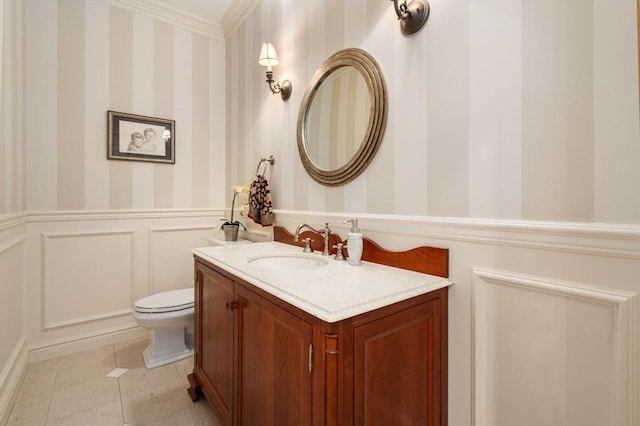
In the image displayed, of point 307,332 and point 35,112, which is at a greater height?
point 35,112

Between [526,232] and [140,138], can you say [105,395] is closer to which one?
[140,138]

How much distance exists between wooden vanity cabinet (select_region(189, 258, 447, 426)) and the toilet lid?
0.86 m

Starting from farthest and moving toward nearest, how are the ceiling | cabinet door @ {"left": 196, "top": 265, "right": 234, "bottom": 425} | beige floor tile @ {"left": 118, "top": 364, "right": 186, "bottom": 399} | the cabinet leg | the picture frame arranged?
the ceiling
the picture frame
beige floor tile @ {"left": 118, "top": 364, "right": 186, "bottom": 399}
the cabinet leg
cabinet door @ {"left": 196, "top": 265, "right": 234, "bottom": 425}

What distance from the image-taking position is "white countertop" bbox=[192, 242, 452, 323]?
0.81 m

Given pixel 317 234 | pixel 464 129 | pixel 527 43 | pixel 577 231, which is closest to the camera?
pixel 577 231

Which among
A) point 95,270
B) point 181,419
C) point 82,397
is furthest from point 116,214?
point 181,419

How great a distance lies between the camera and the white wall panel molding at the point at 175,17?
2430 mm

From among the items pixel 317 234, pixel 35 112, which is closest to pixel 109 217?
pixel 35 112

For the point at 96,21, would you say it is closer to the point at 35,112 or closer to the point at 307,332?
the point at 35,112

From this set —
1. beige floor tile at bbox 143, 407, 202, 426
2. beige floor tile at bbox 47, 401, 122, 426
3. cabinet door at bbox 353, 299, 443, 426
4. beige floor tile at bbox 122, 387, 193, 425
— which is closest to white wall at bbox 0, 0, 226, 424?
beige floor tile at bbox 47, 401, 122, 426

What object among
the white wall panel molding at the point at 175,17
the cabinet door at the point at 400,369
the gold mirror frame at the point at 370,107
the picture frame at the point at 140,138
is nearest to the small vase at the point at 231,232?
the picture frame at the point at 140,138

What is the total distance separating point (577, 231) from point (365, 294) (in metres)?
0.60

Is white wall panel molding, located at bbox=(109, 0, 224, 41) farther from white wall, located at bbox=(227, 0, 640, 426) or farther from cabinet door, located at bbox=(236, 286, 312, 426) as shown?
cabinet door, located at bbox=(236, 286, 312, 426)

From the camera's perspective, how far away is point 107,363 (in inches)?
81.4
